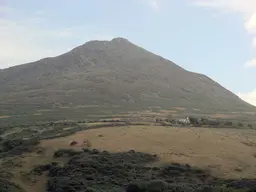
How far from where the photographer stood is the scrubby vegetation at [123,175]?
34250 mm

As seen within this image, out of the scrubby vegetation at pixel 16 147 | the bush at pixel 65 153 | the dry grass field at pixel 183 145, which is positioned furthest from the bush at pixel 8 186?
the scrubby vegetation at pixel 16 147

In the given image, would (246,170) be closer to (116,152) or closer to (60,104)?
(116,152)

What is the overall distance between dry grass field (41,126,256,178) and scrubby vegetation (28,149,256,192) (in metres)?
2.50

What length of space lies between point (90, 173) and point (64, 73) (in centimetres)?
13287

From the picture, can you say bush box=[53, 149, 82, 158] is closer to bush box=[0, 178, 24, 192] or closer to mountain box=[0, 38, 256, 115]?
bush box=[0, 178, 24, 192]

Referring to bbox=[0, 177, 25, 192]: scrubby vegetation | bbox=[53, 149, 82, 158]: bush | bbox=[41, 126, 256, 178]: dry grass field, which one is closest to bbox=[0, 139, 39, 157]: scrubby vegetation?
bbox=[41, 126, 256, 178]: dry grass field

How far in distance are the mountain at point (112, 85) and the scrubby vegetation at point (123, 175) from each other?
71309mm

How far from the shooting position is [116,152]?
49.1 metres

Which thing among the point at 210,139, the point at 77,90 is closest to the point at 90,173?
the point at 210,139

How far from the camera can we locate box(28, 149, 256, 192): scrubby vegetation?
3425 centimetres

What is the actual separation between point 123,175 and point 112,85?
106m

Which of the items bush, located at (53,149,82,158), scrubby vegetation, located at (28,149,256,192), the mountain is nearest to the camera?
scrubby vegetation, located at (28,149,256,192)

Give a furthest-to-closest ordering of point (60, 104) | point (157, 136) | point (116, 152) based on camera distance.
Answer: point (60, 104) → point (157, 136) → point (116, 152)

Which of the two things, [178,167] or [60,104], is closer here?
[178,167]
